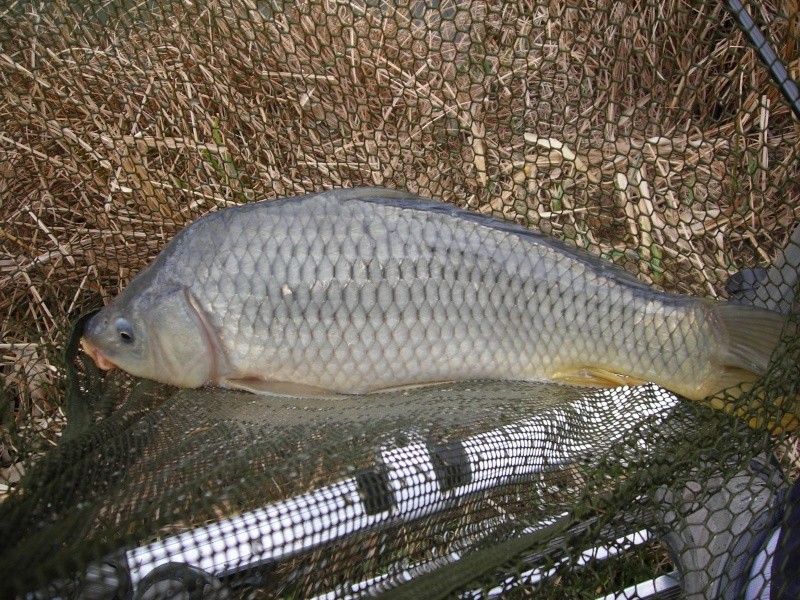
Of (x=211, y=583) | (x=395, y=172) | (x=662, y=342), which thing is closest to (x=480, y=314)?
(x=662, y=342)

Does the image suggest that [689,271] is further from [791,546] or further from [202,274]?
[202,274]

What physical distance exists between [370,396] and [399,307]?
0.19 metres

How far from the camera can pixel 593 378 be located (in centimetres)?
131

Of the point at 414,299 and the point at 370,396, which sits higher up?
the point at 414,299

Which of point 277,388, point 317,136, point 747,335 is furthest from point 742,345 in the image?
point 317,136

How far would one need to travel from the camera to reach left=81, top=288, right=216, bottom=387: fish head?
4.28ft

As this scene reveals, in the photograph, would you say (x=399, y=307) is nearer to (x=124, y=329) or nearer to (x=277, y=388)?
(x=277, y=388)

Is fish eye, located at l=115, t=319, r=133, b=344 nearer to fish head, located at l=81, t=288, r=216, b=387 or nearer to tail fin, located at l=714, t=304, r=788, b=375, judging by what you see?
fish head, located at l=81, t=288, r=216, b=387

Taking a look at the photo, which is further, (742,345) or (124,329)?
(124,329)

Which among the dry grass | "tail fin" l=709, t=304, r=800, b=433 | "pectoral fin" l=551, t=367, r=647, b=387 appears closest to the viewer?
"tail fin" l=709, t=304, r=800, b=433

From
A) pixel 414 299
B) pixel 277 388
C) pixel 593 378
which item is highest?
pixel 414 299

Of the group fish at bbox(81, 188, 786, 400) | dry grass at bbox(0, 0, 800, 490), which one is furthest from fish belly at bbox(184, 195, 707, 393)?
dry grass at bbox(0, 0, 800, 490)

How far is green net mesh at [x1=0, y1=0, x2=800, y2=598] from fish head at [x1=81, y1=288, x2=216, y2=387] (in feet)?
0.15

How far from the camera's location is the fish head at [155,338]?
51.4 inches
